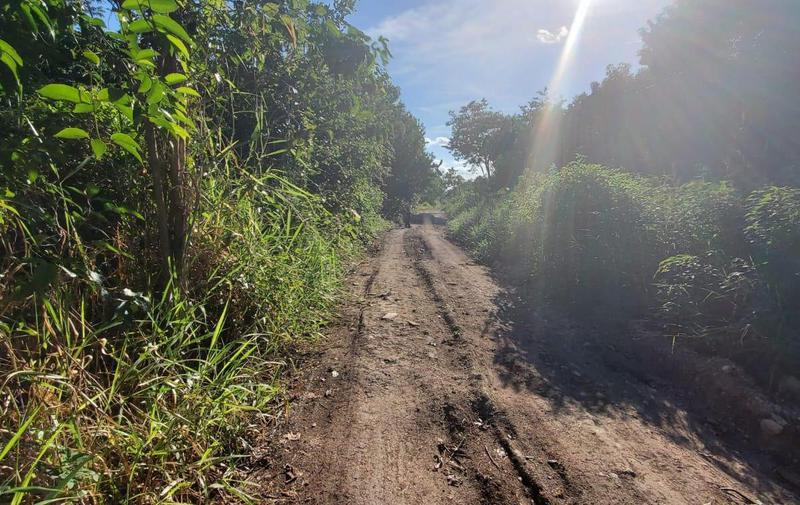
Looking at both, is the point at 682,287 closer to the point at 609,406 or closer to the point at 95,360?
the point at 609,406

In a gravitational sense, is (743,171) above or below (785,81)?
below

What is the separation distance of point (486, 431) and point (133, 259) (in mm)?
2590

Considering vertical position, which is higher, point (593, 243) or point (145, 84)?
point (145, 84)

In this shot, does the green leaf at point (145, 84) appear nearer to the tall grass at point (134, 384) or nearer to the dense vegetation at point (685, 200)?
the tall grass at point (134, 384)

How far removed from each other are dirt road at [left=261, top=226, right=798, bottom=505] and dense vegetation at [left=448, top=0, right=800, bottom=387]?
1178 mm

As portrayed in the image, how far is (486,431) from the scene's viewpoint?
101 inches

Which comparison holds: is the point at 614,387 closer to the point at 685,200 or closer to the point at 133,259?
the point at 685,200

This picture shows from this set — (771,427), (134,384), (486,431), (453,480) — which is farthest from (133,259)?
(771,427)

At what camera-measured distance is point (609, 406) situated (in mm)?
3061

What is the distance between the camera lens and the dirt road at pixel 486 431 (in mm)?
2092

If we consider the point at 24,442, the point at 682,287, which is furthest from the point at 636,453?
the point at 24,442

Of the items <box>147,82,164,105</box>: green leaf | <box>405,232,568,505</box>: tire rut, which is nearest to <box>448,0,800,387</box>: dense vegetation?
<box>405,232,568,505</box>: tire rut

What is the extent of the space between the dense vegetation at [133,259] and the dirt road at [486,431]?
0.40 meters

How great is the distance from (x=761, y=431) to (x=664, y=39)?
59.3ft
